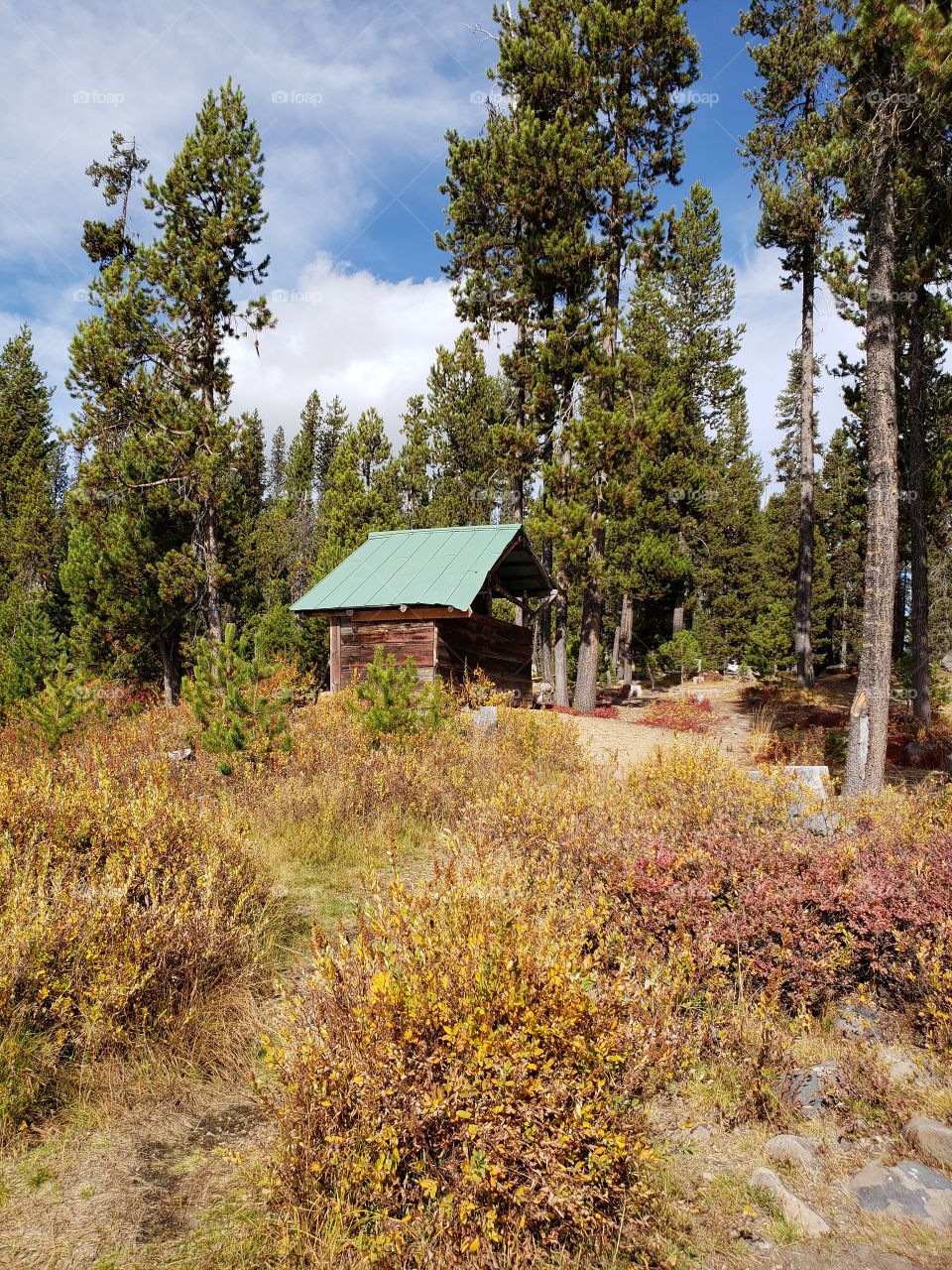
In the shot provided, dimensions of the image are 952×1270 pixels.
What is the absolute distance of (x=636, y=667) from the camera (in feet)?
125

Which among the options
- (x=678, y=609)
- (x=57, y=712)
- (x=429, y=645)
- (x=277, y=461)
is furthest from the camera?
(x=277, y=461)

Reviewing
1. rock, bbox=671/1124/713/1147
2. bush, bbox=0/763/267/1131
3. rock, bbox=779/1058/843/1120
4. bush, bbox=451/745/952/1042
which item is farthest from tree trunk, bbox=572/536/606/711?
rock, bbox=671/1124/713/1147

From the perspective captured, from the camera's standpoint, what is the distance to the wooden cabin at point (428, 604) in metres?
15.7

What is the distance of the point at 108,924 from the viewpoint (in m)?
3.59

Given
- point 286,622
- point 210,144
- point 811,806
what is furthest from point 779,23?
point 811,806

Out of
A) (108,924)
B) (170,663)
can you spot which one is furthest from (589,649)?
(108,924)

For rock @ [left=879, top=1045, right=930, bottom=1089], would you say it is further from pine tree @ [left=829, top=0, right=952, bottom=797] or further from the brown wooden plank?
the brown wooden plank

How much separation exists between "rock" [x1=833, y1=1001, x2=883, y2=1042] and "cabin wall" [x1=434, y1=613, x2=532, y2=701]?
1153 centimetres

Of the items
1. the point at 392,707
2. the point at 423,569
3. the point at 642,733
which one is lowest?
the point at 642,733

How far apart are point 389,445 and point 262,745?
811 inches

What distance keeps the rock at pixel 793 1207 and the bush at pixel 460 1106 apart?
47 cm

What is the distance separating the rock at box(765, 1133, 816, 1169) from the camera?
2.98 m

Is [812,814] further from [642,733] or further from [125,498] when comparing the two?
[125,498]

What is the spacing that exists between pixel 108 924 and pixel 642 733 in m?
14.1
